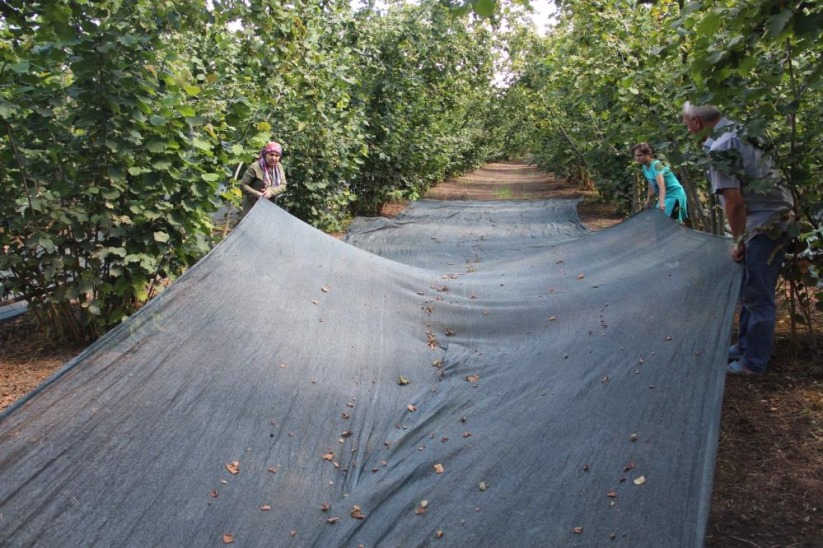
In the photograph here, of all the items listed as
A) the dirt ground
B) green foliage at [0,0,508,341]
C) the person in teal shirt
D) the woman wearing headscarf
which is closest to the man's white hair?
the dirt ground

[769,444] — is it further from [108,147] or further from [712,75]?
[108,147]

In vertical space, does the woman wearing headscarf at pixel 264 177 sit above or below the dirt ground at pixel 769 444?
above

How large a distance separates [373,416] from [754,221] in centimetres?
238

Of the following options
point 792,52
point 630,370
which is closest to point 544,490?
point 630,370

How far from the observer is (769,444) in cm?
338

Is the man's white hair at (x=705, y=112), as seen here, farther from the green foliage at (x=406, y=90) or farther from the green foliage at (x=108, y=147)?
the green foliage at (x=406, y=90)

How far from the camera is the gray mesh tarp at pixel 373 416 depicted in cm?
252

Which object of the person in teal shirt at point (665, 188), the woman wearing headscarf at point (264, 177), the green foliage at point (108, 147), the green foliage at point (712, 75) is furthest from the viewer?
the woman wearing headscarf at point (264, 177)

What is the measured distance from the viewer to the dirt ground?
2719 millimetres

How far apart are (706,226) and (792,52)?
3461 millimetres

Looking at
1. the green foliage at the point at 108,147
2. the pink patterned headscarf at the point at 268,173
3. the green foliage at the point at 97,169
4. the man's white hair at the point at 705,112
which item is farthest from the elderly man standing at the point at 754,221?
the pink patterned headscarf at the point at 268,173

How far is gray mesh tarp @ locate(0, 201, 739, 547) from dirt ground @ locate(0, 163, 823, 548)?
472 mm

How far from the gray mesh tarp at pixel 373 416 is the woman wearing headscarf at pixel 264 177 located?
2638mm

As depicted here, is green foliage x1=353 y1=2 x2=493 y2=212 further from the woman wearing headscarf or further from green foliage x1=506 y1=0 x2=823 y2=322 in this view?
the woman wearing headscarf
